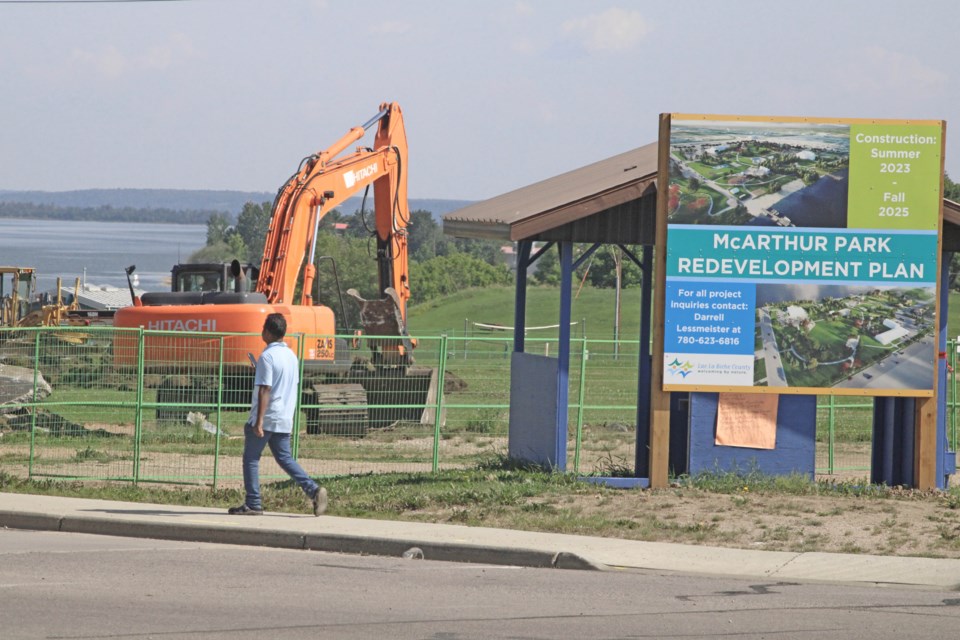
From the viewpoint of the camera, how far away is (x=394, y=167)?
27328mm

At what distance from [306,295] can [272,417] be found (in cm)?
1155

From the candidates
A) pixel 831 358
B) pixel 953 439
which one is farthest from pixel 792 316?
pixel 953 439

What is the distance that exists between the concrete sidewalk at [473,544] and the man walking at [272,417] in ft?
0.77

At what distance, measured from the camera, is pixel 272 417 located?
12.5 metres

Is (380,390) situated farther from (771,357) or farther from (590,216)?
(771,357)

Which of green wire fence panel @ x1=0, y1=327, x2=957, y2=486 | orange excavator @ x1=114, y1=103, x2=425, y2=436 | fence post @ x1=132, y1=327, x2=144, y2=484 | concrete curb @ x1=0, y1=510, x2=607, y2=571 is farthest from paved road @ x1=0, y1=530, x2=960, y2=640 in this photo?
orange excavator @ x1=114, y1=103, x2=425, y2=436

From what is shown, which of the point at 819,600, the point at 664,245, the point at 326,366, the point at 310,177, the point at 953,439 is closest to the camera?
the point at 819,600

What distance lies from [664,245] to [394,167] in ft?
45.9

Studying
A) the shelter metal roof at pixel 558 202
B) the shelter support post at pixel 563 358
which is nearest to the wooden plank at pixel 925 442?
the shelter metal roof at pixel 558 202

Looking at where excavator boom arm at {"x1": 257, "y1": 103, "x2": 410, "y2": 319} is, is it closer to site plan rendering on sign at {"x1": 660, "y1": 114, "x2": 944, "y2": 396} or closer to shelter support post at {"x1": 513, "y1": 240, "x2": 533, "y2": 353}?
shelter support post at {"x1": 513, "y1": 240, "x2": 533, "y2": 353}

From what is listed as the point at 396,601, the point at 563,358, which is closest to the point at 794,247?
the point at 563,358

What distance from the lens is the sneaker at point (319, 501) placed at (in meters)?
12.7

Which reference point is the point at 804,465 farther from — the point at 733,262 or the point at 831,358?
the point at 733,262

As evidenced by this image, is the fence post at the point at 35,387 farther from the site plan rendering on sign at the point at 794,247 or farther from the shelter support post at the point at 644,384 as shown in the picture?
the site plan rendering on sign at the point at 794,247
